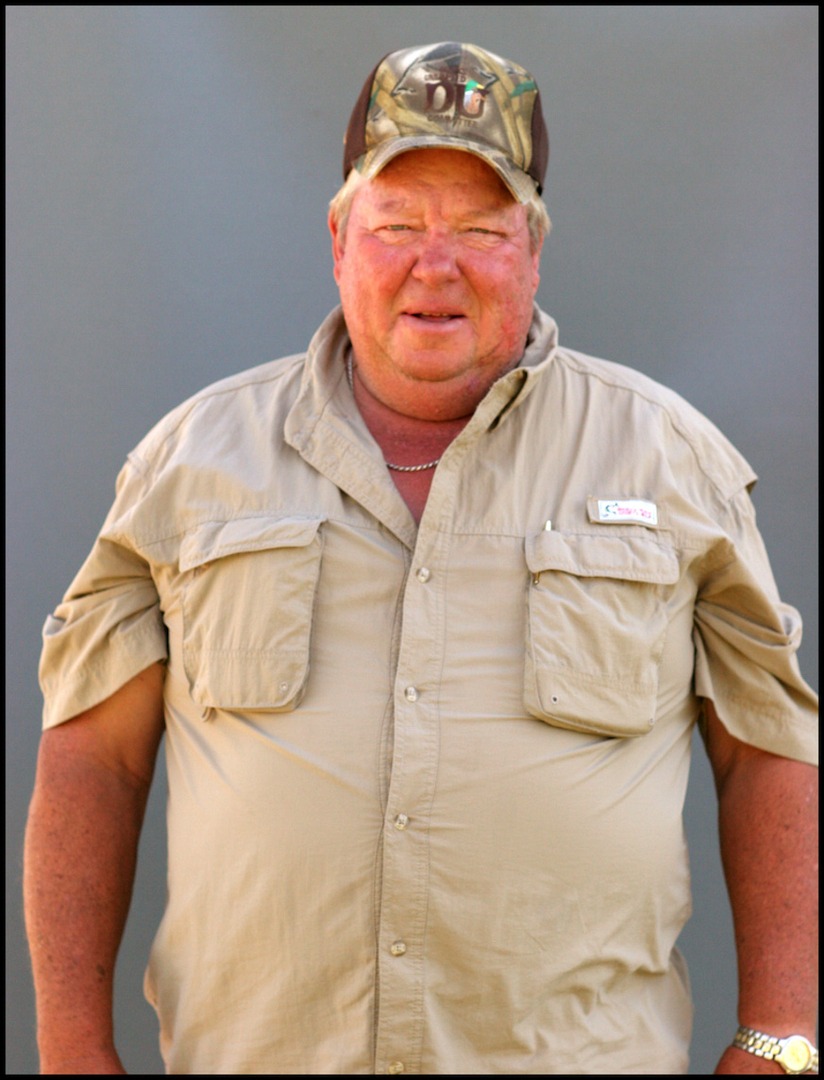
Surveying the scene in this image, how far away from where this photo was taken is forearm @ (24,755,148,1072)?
2131 mm

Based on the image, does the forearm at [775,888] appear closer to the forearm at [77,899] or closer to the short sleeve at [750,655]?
the short sleeve at [750,655]

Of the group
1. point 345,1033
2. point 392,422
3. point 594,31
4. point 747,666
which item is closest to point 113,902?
point 345,1033

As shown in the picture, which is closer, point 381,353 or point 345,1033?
point 345,1033

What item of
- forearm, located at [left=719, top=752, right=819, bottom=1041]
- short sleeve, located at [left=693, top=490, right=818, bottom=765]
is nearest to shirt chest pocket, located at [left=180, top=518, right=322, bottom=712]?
short sleeve, located at [left=693, top=490, right=818, bottom=765]

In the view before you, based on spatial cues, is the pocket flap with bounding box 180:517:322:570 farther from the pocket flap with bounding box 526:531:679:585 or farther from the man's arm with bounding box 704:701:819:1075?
the man's arm with bounding box 704:701:819:1075

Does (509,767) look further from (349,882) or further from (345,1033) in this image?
(345,1033)

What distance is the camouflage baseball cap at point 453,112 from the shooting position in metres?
2.17

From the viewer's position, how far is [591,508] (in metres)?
2.12

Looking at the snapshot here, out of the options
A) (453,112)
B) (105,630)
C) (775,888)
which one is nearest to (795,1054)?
(775,888)

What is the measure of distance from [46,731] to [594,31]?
1777mm

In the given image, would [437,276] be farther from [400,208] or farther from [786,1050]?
[786,1050]

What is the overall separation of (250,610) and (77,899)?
1.93 ft

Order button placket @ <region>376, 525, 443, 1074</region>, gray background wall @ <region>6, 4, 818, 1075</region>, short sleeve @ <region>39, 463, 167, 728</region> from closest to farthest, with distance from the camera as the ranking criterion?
button placket @ <region>376, 525, 443, 1074</region> → short sleeve @ <region>39, 463, 167, 728</region> → gray background wall @ <region>6, 4, 818, 1075</region>

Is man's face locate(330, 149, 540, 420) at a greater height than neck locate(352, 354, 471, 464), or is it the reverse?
man's face locate(330, 149, 540, 420)
